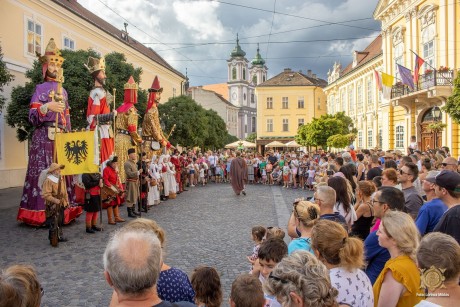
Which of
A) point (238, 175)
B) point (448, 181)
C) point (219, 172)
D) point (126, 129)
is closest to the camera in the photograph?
point (448, 181)

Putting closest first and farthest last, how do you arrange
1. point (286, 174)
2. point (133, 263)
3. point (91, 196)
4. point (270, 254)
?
point (133, 263) → point (270, 254) → point (91, 196) → point (286, 174)

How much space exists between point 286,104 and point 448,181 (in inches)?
2249

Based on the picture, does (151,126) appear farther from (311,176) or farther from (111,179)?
(311,176)

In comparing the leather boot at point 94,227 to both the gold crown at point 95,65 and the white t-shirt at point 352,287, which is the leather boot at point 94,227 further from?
the white t-shirt at point 352,287

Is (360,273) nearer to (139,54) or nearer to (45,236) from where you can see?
(45,236)

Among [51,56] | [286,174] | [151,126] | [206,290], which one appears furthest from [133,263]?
[286,174]

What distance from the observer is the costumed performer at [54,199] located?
8.24 meters

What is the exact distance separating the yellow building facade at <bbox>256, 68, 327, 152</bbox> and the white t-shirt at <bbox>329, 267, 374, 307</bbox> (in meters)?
58.0

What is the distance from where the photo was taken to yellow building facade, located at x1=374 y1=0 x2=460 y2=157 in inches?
790

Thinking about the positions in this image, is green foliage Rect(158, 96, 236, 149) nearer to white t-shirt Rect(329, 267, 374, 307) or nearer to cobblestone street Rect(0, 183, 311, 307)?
cobblestone street Rect(0, 183, 311, 307)

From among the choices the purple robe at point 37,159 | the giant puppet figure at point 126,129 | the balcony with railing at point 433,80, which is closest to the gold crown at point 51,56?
the purple robe at point 37,159

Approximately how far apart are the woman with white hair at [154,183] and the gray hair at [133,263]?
37.7 ft

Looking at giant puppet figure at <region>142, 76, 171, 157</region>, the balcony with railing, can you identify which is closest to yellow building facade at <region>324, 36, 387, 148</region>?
the balcony with railing

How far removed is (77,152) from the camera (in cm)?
899
